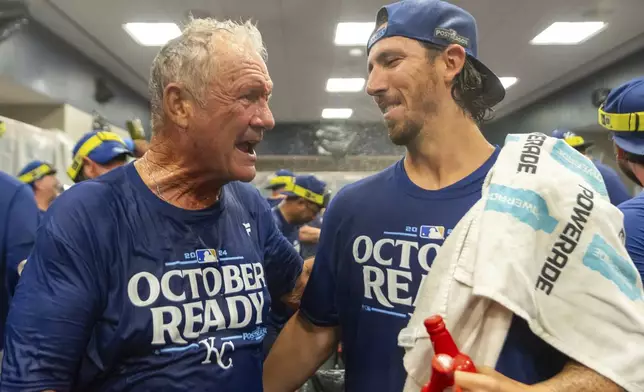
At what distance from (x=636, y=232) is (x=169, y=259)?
1.08 meters

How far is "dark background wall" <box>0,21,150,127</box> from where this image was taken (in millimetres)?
4316

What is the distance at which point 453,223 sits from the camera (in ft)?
3.45

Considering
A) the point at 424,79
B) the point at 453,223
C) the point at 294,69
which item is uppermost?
the point at 294,69

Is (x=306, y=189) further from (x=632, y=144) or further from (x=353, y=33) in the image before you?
(x=632, y=144)

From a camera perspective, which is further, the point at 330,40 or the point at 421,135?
the point at 330,40

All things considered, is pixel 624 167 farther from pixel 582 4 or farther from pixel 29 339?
pixel 582 4

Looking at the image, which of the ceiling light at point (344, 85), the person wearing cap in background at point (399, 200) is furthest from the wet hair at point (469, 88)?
the ceiling light at point (344, 85)

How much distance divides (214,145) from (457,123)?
513 mm

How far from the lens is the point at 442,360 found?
68 cm

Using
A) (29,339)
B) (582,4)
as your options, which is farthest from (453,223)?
(582,4)

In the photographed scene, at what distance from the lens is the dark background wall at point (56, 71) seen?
432 centimetres

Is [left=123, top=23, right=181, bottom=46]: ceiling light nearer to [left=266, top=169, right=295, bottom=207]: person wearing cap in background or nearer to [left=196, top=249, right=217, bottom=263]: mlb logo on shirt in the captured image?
[left=266, top=169, right=295, bottom=207]: person wearing cap in background

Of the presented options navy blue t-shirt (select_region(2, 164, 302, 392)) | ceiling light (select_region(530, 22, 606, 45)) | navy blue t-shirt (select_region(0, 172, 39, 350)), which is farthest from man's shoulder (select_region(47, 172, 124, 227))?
ceiling light (select_region(530, 22, 606, 45))

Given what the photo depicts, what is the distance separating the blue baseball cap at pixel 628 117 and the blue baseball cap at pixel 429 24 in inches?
23.1
